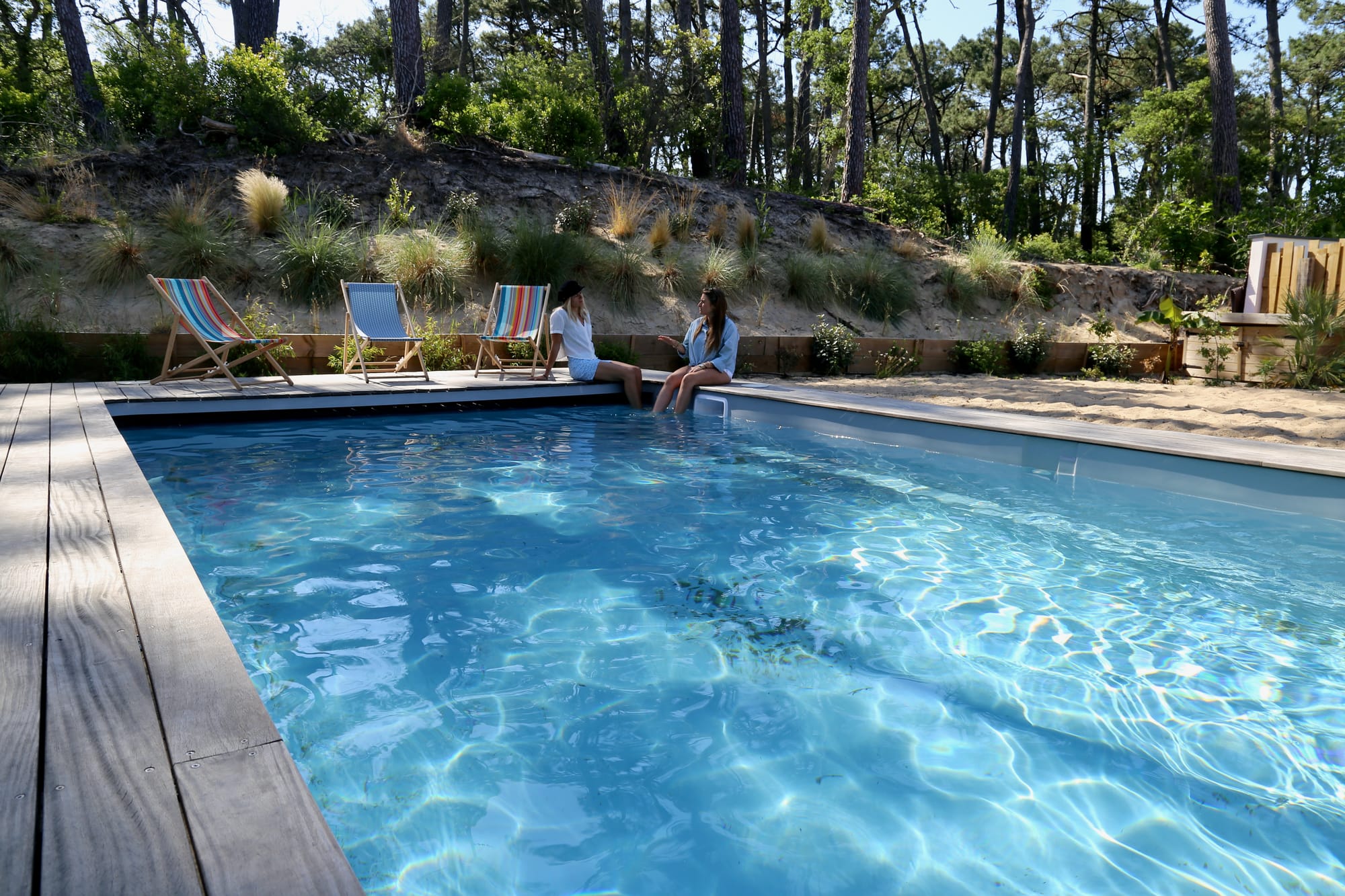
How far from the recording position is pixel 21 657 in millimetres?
1633

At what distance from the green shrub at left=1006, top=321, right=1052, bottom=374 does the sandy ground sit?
63cm

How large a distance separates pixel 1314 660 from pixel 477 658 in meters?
2.72

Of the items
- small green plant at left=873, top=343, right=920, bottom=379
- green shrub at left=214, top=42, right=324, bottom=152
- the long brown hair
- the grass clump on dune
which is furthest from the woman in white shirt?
green shrub at left=214, top=42, right=324, bottom=152

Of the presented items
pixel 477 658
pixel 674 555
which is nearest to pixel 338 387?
pixel 674 555

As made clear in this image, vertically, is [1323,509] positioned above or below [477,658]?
above

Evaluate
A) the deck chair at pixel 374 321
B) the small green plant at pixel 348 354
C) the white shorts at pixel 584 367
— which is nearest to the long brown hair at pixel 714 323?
the white shorts at pixel 584 367

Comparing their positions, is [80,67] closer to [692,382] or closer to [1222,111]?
[692,382]

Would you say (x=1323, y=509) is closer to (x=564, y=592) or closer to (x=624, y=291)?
(x=564, y=592)

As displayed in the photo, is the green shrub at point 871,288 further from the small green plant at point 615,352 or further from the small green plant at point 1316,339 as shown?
the small green plant at point 1316,339

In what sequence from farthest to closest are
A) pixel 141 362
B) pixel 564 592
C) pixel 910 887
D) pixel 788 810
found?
pixel 141 362, pixel 564 592, pixel 788 810, pixel 910 887

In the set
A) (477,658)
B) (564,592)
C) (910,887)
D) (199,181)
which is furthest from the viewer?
(199,181)

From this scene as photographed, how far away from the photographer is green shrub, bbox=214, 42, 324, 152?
37.7ft

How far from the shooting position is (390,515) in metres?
4.14

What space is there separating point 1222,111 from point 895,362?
375 inches
